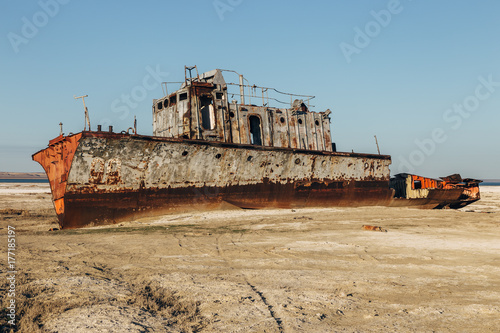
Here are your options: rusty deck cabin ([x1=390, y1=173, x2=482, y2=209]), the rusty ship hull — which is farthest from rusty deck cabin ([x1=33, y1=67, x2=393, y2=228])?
rusty deck cabin ([x1=390, y1=173, x2=482, y2=209])

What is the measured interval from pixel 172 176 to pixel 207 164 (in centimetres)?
112

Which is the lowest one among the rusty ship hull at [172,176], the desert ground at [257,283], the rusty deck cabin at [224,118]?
the desert ground at [257,283]

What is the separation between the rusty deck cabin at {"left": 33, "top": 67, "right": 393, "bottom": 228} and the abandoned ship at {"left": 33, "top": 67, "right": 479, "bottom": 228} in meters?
0.03

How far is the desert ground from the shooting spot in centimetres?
290

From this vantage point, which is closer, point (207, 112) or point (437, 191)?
point (207, 112)

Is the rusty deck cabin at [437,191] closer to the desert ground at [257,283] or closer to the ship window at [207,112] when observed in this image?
the ship window at [207,112]

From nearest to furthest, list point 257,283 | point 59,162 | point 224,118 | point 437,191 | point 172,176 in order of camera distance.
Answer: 1. point 257,283
2. point 59,162
3. point 172,176
4. point 224,118
5. point 437,191

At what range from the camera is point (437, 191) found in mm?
16422

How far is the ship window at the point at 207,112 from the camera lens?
12938 mm

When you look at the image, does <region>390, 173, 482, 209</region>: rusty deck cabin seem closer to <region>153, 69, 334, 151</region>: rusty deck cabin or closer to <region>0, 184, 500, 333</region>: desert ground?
<region>153, 69, 334, 151</region>: rusty deck cabin

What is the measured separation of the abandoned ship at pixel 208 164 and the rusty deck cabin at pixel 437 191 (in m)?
0.21

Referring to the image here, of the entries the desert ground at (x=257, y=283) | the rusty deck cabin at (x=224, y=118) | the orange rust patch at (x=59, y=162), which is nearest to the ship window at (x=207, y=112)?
the rusty deck cabin at (x=224, y=118)

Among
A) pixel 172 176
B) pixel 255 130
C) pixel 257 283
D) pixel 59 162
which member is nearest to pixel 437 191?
pixel 255 130

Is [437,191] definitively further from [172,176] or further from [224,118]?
[172,176]
